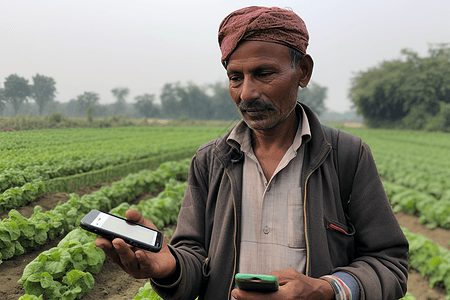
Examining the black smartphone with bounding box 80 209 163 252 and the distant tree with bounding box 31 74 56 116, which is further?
the distant tree with bounding box 31 74 56 116

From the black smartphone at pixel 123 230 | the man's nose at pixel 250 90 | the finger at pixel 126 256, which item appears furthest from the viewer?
the man's nose at pixel 250 90

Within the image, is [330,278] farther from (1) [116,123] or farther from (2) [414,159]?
(2) [414,159]

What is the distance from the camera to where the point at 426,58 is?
170 feet

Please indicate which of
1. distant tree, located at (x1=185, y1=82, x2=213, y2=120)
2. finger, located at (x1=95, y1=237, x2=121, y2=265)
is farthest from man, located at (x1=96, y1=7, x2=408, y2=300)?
distant tree, located at (x1=185, y1=82, x2=213, y2=120)

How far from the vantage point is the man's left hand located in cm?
117

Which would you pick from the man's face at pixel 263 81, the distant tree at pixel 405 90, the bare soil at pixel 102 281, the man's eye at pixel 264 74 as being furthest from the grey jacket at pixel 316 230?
Result: the distant tree at pixel 405 90

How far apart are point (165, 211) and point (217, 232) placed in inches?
158

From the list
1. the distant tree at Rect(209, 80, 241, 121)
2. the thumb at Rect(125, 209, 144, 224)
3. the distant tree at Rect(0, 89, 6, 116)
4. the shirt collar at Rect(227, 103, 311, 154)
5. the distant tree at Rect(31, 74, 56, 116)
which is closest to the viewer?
the thumb at Rect(125, 209, 144, 224)

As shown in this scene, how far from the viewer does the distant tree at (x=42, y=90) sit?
105 inches

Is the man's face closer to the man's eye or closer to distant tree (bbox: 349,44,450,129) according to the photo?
the man's eye

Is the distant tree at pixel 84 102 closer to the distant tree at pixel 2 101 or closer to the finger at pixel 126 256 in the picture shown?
the distant tree at pixel 2 101

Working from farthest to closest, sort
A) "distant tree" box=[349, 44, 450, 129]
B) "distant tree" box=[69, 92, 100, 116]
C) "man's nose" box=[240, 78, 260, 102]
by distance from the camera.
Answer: "distant tree" box=[349, 44, 450, 129]
"distant tree" box=[69, 92, 100, 116]
"man's nose" box=[240, 78, 260, 102]

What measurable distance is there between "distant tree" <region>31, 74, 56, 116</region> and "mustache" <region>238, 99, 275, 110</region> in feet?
6.66

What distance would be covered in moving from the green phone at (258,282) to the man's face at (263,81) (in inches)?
26.0
